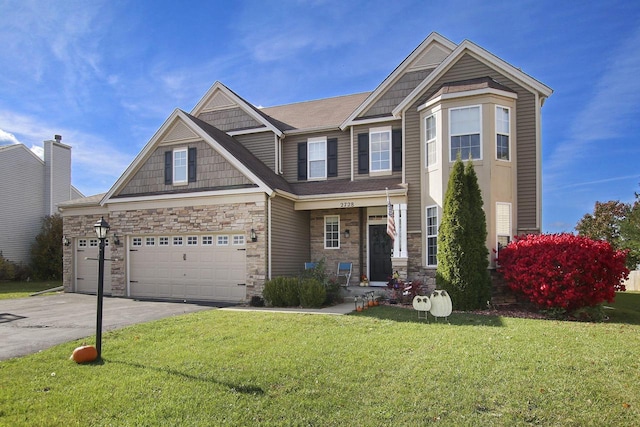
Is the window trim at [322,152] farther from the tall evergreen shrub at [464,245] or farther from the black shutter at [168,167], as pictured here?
the tall evergreen shrub at [464,245]

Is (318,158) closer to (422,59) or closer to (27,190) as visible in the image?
(422,59)

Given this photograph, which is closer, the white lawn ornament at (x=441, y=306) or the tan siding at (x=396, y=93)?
the white lawn ornament at (x=441, y=306)

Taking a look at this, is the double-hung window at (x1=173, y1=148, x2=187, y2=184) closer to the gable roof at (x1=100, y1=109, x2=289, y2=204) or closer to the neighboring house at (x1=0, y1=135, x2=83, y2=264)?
the gable roof at (x1=100, y1=109, x2=289, y2=204)

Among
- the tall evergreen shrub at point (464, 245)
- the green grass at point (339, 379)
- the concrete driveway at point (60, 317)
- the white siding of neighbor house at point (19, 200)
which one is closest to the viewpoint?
the green grass at point (339, 379)

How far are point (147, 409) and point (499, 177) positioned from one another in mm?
10896

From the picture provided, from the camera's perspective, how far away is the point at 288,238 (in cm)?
1452

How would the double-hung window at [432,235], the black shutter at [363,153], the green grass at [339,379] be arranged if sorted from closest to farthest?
the green grass at [339,379]
the double-hung window at [432,235]
the black shutter at [363,153]

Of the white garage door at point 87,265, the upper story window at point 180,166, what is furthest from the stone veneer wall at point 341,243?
the white garage door at point 87,265

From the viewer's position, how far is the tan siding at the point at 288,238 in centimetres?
1367

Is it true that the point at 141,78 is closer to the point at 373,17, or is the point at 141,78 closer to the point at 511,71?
the point at 373,17

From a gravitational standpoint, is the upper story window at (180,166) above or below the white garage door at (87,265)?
above

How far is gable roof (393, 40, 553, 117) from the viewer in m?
12.6

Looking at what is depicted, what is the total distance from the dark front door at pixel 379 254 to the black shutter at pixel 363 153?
6.94ft

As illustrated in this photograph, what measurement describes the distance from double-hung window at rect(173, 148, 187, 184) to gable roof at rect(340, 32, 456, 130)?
248 inches
